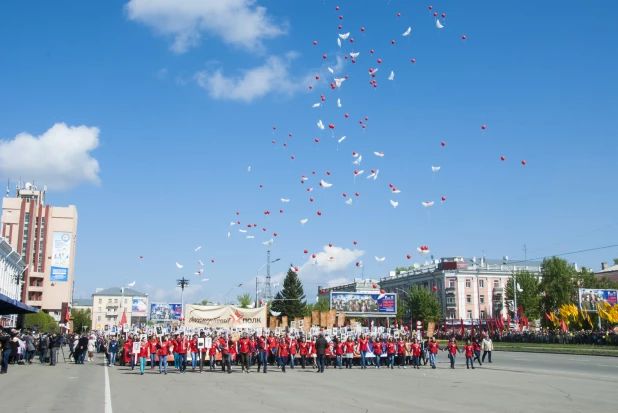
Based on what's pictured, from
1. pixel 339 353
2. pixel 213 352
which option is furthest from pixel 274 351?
pixel 213 352

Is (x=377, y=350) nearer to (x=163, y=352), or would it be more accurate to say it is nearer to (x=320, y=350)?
(x=320, y=350)

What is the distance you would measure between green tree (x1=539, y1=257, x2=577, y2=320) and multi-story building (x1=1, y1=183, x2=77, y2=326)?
Result: 8223 cm

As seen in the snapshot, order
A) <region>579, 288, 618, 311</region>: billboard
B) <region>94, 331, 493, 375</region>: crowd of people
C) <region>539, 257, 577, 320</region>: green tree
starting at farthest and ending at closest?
<region>539, 257, 577, 320</region>: green tree < <region>579, 288, 618, 311</region>: billboard < <region>94, 331, 493, 375</region>: crowd of people

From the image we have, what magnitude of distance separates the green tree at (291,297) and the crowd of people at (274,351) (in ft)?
251

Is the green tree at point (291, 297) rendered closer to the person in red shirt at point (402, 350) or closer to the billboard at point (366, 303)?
the billboard at point (366, 303)

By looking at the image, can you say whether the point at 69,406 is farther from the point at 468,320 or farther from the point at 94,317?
the point at 94,317

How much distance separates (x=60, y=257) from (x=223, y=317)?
8885cm

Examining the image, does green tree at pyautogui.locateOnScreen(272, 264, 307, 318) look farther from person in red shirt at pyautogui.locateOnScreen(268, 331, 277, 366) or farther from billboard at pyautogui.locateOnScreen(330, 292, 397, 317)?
person in red shirt at pyautogui.locateOnScreen(268, 331, 277, 366)

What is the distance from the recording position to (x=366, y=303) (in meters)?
69.9

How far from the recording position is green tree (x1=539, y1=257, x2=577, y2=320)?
94.8 m

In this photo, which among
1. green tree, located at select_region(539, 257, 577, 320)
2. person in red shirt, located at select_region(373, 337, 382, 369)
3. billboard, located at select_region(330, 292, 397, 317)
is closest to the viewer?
person in red shirt, located at select_region(373, 337, 382, 369)

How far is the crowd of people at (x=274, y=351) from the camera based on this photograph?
27.5m

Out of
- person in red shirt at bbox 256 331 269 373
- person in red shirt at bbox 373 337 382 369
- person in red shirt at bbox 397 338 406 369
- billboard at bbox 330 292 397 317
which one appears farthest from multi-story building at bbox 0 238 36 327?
person in red shirt at bbox 397 338 406 369

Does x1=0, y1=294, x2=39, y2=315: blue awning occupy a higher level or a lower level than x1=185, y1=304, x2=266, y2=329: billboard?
higher
